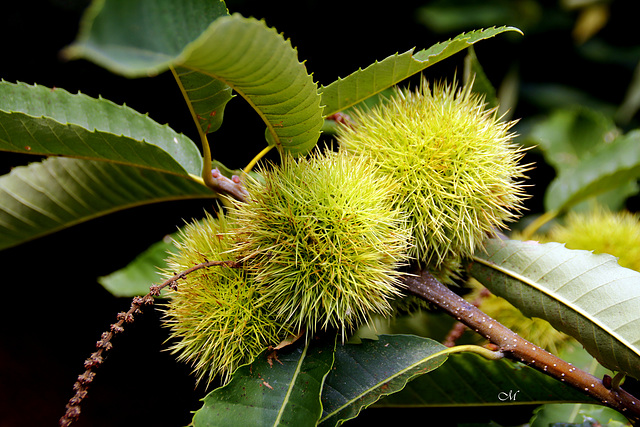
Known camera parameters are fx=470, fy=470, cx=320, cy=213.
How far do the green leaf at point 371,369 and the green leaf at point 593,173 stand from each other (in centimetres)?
82

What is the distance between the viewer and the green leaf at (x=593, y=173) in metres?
1.37

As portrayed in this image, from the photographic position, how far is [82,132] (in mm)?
816

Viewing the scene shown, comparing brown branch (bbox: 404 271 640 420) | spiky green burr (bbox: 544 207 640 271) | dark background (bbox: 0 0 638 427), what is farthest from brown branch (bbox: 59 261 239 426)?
spiky green burr (bbox: 544 207 640 271)

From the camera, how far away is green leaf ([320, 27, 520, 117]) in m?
0.77

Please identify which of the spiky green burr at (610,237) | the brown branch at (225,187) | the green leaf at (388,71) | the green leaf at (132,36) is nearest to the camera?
the green leaf at (132,36)

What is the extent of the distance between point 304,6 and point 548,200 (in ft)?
4.93

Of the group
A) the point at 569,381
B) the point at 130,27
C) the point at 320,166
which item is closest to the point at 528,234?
the point at 569,381

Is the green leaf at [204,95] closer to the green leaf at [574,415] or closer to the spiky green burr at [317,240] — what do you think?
the spiky green burr at [317,240]

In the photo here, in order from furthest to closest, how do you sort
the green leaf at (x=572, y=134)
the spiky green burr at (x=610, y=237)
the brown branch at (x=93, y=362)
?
the green leaf at (x=572, y=134), the spiky green burr at (x=610, y=237), the brown branch at (x=93, y=362)

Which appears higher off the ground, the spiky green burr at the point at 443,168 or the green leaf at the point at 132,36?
the green leaf at the point at 132,36

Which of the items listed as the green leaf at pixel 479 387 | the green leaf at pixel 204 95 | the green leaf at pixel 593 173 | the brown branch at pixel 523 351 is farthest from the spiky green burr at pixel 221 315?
the green leaf at pixel 593 173

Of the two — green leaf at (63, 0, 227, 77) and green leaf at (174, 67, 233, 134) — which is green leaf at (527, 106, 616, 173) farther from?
green leaf at (63, 0, 227, 77)

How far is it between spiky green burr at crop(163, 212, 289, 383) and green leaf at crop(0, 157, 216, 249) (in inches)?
9.6

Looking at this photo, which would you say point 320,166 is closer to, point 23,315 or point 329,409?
point 329,409
